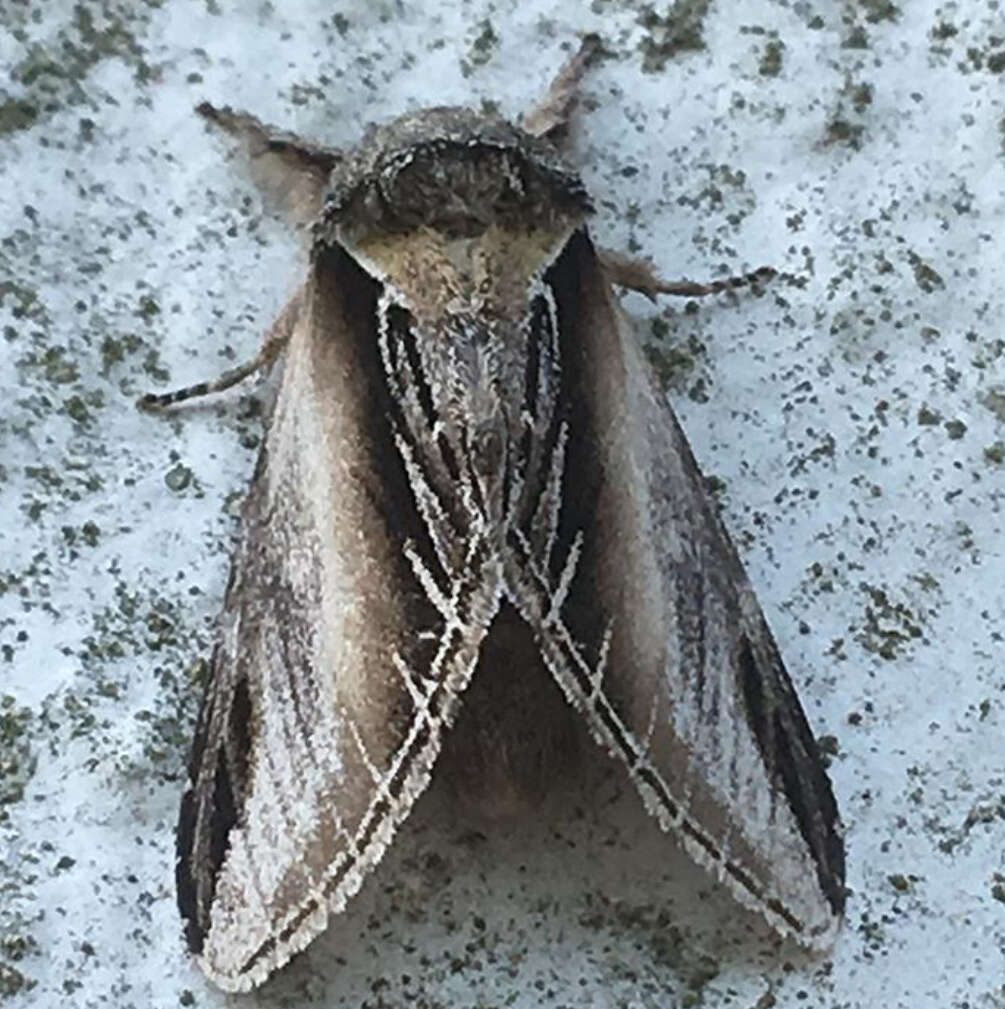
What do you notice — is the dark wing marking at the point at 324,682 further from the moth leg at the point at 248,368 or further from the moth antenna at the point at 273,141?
the moth antenna at the point at 273,141

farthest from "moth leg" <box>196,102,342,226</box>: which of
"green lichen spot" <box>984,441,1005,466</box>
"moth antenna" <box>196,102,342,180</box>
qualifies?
"green lichen spot" <box>984,441,1005,466</box>

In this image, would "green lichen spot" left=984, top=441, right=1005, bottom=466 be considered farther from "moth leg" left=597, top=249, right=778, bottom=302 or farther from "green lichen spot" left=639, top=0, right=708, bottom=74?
"green lichen spot" left=639, top=0, right=708, bottom=74

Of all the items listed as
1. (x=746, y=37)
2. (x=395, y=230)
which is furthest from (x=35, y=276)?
(x=746, y=37)

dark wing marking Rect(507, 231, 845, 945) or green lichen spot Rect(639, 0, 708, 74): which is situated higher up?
green lichen spot Rect(639, 0, 708, 74)

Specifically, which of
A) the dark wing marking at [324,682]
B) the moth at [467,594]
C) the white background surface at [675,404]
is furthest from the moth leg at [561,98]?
the dark wing marking at [324,682]

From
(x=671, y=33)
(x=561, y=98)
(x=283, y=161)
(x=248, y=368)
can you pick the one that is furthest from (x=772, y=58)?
(x=248, y=368)
